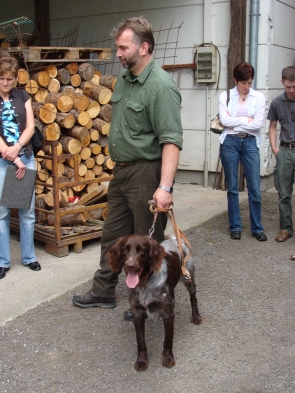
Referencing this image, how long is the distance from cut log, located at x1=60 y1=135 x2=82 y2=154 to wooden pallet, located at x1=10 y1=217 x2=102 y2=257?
97 centimetres

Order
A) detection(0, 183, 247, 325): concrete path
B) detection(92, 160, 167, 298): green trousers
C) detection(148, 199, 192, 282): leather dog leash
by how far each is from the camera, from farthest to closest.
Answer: detection(0, 183, 247, 325): concrete path, detection(92, 160, 167, 298): green trousers, detection(148, 199, 192, 282): leather dog leash

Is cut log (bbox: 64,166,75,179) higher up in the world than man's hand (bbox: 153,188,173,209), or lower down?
lower down

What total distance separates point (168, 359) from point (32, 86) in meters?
3.67

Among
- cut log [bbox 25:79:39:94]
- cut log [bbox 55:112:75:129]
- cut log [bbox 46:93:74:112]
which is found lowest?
cut log [bbox 55:112:75:129]

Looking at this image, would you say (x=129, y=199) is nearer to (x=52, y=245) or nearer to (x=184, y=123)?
(x=52, y=245)

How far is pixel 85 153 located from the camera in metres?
6.13

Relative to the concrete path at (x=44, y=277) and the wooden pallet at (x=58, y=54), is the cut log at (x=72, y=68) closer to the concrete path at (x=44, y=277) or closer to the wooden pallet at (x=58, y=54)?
the wooden pallet at (x=58, y=54)

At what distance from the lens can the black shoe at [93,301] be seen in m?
4.25

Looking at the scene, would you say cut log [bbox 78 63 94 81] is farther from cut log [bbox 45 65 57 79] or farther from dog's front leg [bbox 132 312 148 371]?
dog's front leg [bbox 132 312 148 371]

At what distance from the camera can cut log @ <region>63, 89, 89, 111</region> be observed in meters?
5.91

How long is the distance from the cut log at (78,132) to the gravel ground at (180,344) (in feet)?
6.19

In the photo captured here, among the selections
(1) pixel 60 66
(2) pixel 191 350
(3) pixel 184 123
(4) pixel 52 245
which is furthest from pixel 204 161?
(2) pixel 191 350

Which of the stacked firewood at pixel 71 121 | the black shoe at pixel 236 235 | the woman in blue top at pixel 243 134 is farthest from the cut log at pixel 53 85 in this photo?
the black shoe at pixel 236 235

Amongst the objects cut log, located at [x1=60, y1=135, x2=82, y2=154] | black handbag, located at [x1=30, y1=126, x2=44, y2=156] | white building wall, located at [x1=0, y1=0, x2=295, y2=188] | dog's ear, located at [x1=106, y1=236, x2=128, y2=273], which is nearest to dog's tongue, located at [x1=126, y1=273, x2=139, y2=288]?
dog's ear, located at [x1=106, y1=236, x2=128, y2=273]
